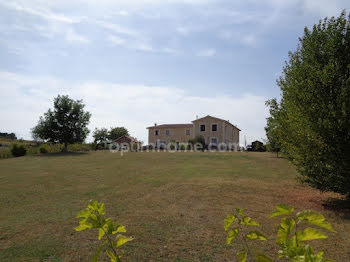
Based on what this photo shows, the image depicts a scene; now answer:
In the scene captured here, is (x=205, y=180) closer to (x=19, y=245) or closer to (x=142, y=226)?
(x=142, y=226)

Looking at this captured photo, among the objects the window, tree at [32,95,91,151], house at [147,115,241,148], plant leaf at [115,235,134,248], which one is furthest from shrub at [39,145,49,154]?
plant leaf at [115,235,134,248]

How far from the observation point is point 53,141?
41594mm

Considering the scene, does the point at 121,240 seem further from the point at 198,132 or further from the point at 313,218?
the point at 198,132

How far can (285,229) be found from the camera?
1272mm

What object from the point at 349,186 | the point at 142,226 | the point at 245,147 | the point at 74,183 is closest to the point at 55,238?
the point at 142,226

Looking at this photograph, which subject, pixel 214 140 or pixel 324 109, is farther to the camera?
pixel 214 140

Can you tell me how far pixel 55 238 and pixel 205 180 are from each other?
9102 mm

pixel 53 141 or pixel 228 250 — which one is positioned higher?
pixel 53 141

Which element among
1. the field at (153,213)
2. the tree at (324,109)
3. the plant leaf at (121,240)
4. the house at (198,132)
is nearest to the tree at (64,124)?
the house at (198,132)

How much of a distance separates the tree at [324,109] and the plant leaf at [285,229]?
7.56 meters

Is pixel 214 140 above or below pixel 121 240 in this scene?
above

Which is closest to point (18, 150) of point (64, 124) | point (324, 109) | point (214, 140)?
point (64, 124)

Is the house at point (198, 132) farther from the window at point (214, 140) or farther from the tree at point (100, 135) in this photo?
the tree at point (100, 135)

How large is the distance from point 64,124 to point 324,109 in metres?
41.1
